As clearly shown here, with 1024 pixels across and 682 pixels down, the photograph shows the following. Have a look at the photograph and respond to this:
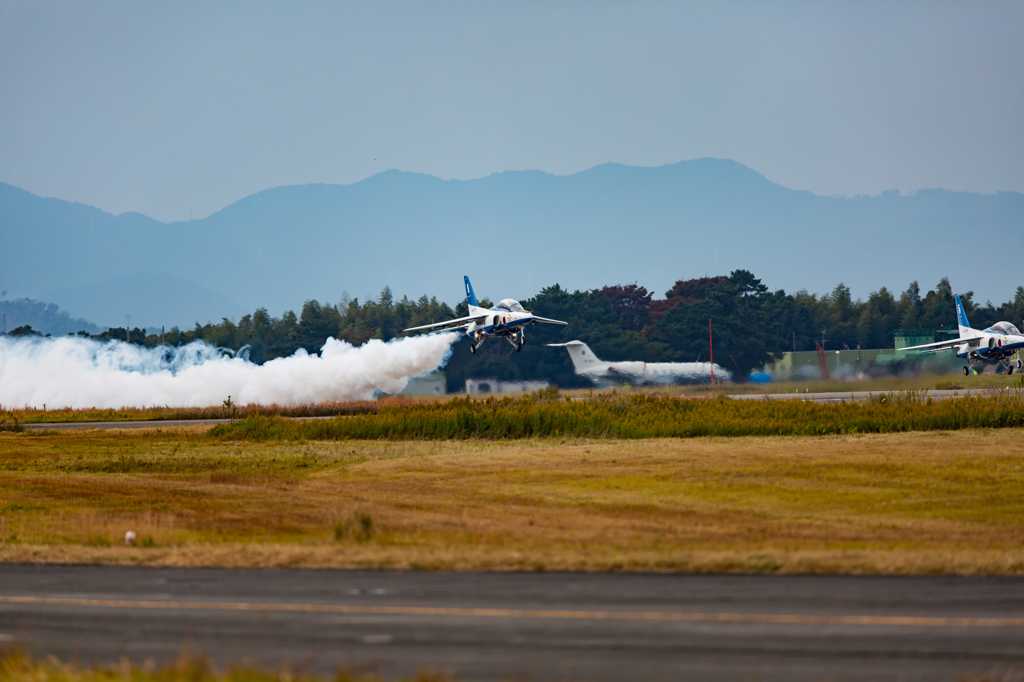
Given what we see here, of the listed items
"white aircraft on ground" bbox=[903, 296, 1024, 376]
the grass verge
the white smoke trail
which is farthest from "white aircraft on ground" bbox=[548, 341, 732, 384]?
the grass verge

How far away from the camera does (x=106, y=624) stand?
10945mm

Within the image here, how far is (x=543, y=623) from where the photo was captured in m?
10.4

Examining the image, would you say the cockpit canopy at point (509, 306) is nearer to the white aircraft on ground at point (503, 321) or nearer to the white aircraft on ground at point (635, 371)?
the white aircraft on ground at point (503, 321)

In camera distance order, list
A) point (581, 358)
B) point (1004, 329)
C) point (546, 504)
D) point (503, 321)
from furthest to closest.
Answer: point (581, 358) → point (1004, 329) → point (503, 321) → point (546, 504)

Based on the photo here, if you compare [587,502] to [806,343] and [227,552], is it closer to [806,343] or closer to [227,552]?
[227,552]

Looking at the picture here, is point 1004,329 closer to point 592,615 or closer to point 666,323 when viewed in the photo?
point 666,323

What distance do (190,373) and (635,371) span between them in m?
35.3

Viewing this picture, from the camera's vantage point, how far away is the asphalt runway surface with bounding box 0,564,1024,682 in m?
8.89

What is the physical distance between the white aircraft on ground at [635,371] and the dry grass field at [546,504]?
135ft

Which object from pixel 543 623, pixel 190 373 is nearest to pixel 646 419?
pixel 543 623

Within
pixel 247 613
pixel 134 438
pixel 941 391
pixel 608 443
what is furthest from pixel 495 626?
pixel 941 391

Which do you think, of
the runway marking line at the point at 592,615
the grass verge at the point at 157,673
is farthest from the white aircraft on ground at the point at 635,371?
the grass verge at the point at 157,673

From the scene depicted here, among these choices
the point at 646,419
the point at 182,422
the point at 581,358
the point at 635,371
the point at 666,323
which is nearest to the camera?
the point at 646,419

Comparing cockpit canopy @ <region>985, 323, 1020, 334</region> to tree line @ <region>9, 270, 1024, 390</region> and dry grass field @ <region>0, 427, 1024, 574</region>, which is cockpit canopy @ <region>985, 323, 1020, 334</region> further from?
dry grass field @ <region>0, 427, 1024, 574</region>
